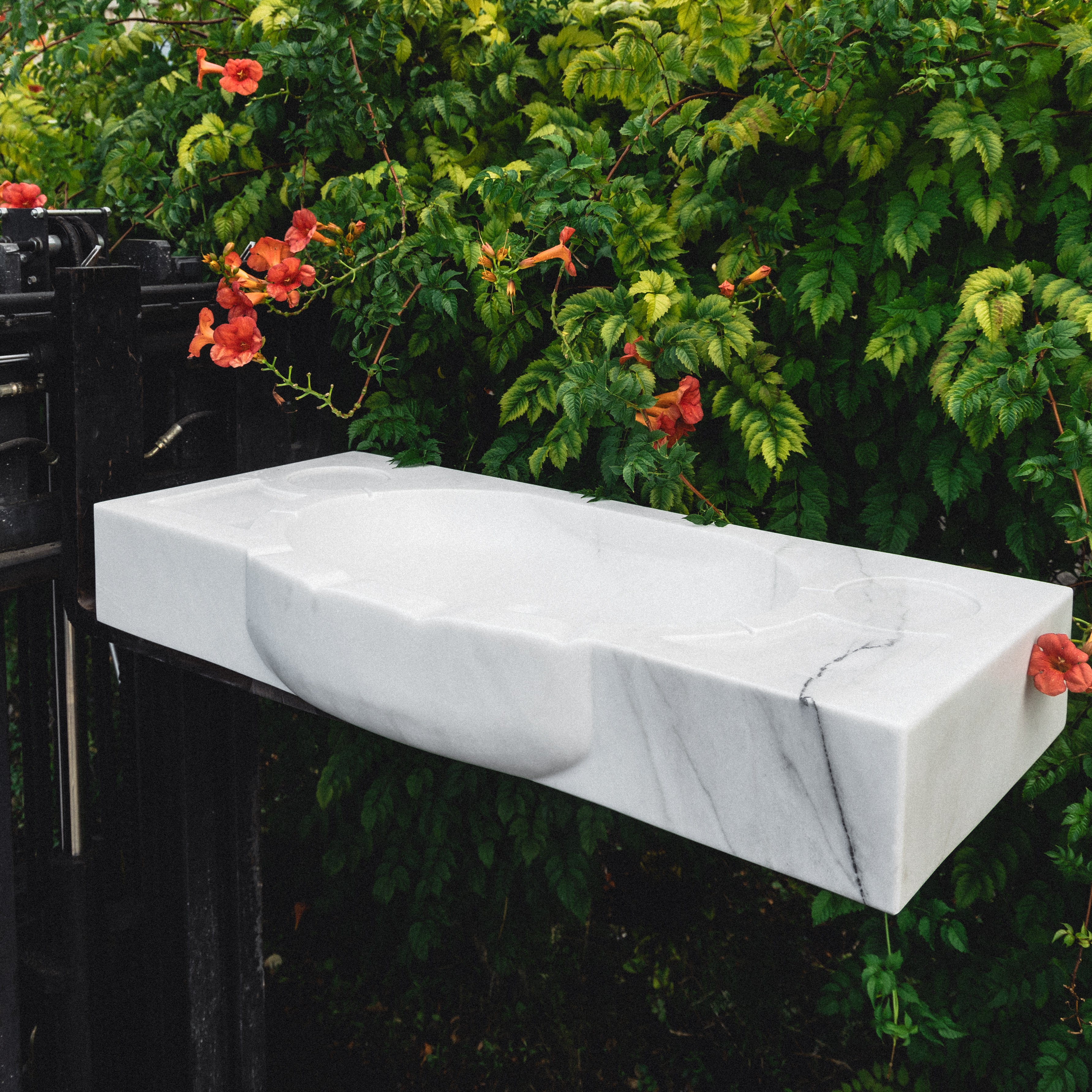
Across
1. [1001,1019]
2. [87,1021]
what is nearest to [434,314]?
[87,1021]

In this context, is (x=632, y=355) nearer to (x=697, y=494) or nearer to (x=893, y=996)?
(x=697, y=494)

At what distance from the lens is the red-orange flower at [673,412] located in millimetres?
1486

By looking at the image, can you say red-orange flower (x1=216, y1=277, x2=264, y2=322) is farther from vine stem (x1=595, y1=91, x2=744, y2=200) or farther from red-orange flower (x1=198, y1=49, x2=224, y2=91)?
vine stem (x1=595, y1=91, x2=744, y2=200)

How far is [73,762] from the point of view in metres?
1.81

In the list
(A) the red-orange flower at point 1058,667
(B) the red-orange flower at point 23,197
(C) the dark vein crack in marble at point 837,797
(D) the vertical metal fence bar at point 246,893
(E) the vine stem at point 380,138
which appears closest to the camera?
(C) the dark vein crack in marble at point 837,797

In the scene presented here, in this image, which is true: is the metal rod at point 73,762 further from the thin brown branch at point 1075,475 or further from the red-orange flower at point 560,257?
the thin brown branch at point 1075,475

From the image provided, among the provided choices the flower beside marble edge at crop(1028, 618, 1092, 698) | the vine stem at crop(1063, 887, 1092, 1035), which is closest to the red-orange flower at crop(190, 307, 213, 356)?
the flower beside marble edge at crop(1028, 618, 1092, 698)

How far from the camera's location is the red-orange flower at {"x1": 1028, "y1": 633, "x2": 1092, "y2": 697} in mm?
1096

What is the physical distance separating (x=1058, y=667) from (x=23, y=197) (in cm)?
175

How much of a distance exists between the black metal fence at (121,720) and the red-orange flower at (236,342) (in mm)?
104

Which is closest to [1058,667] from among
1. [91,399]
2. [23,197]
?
[91,399]

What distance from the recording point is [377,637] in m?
1.16

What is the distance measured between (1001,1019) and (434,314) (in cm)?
147

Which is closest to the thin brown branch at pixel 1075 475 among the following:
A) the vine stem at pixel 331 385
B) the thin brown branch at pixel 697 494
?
the thin brown branch at pixel 697 494
